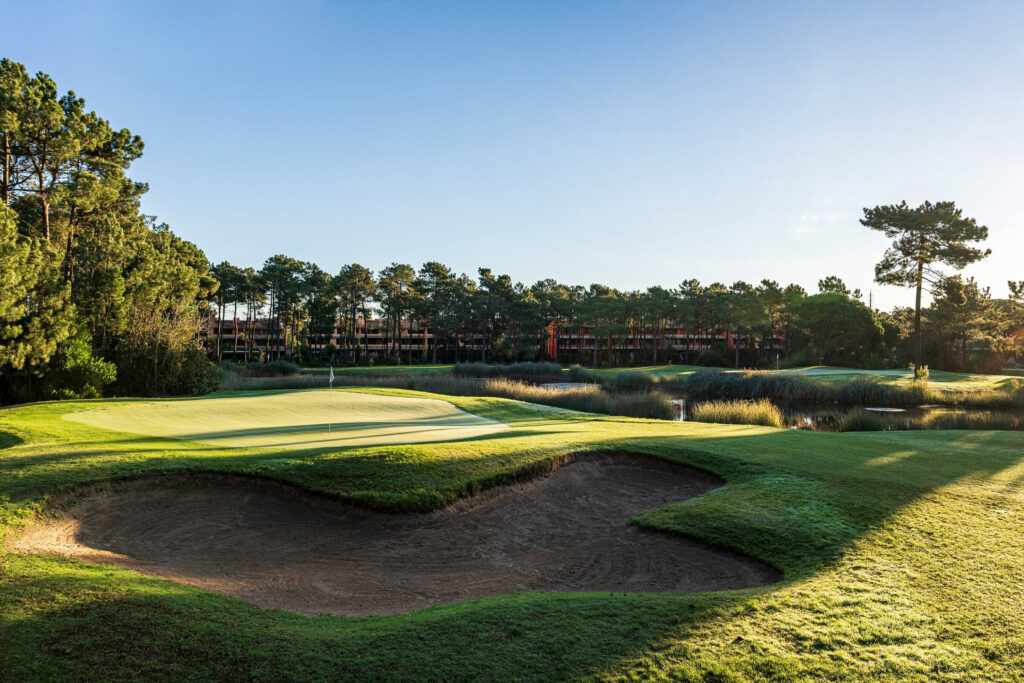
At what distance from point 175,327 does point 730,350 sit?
69.7 meters

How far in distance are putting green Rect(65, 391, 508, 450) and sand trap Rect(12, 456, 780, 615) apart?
2678mm

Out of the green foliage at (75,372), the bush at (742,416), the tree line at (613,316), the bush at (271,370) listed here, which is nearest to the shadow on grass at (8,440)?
the green foliage at (75,372)

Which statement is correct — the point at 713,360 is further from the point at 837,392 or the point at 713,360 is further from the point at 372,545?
the point at 372,545

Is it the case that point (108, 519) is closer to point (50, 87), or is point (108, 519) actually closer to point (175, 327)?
point (175, 327)

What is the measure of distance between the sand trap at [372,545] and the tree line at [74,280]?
13.6m

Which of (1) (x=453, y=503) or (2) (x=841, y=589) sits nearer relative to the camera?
(2) (x=841, y=589)

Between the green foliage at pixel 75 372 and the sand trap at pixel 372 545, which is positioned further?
the green foliage at pixel 75 372

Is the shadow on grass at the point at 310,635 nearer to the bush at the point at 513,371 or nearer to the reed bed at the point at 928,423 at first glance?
the reed bed at the point at 928,423

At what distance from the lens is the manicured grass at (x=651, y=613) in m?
3.35

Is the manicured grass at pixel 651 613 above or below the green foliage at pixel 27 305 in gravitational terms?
below

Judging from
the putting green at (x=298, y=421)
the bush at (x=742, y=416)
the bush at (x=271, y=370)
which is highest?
the putting green at (x=298, y=421)

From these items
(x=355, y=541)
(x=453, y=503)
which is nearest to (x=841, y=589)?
(x=453, y=503)

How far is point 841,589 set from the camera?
4.57 meters

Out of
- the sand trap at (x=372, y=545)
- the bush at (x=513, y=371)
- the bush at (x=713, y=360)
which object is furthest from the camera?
the bush at (x=713, y=360)
